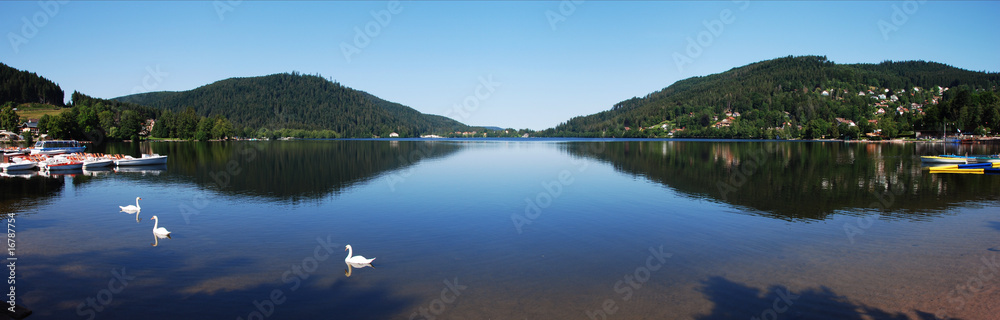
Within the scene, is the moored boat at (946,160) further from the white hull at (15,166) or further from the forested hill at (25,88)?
the forested hill at (25,88)

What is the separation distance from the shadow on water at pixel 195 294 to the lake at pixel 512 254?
5 cm

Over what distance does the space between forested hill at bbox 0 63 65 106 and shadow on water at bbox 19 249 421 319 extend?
190 metres

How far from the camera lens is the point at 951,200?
827 inches

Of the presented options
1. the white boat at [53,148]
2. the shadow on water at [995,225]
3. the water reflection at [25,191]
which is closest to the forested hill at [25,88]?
the white boat at [53,148]

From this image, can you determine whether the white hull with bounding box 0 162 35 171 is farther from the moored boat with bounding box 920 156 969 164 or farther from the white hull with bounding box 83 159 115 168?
the moored boat with bounding box 920 156 969 164

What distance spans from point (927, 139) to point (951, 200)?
394ft

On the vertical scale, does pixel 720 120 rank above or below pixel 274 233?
above

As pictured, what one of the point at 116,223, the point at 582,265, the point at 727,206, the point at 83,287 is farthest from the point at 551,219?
the point at 116,223

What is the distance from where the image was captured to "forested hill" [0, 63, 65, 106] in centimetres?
14562

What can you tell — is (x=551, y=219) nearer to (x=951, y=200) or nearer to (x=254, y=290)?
(x=254, y=290)

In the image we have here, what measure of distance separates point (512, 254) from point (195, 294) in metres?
6.73

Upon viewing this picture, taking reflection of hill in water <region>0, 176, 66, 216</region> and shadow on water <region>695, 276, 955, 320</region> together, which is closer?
shadow on water <region>695, 276, 955, 320</region>

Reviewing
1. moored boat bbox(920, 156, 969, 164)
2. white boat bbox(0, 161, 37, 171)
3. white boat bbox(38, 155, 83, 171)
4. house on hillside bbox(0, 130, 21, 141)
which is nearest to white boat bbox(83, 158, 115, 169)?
white boat bbox(38, 155, 83, 171)

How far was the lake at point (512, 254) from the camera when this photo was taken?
8.61 meters
